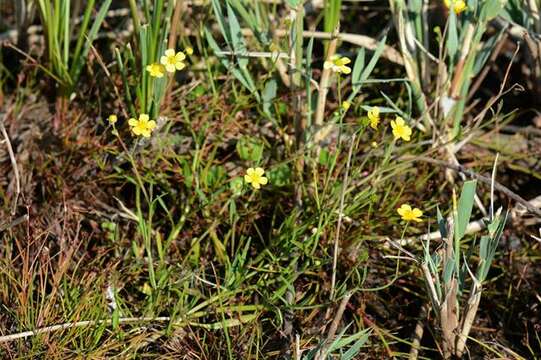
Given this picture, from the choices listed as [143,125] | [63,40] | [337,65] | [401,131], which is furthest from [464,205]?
[63,40]

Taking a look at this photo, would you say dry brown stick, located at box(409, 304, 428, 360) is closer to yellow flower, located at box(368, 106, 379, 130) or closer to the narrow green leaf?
the narrow green leaf

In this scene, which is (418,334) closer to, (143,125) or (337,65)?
(337,65)

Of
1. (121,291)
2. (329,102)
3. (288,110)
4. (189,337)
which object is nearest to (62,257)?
(121,291)

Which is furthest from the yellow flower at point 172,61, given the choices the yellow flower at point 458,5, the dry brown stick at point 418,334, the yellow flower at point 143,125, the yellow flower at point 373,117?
the dry brown stick at point 418,334

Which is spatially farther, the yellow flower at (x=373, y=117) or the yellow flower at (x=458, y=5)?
the yellow flower at (x=458, y=5)

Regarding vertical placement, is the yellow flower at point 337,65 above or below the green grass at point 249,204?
above

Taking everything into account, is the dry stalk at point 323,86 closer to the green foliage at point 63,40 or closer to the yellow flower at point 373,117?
the yellow flower at point 373,117
